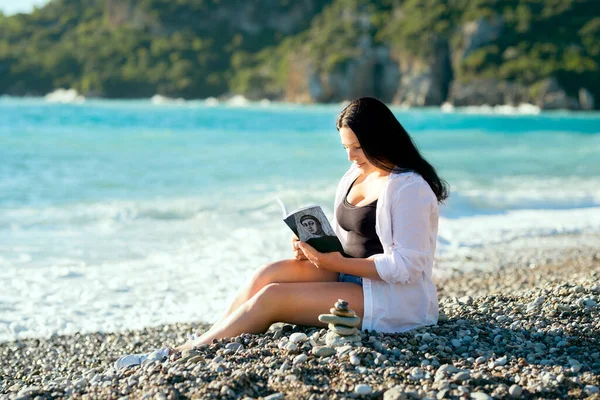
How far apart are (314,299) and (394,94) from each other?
354 feet

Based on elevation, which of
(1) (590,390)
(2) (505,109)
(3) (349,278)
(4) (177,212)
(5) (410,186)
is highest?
(5) (410,186)

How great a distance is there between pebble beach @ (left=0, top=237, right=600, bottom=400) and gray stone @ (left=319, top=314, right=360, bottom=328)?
0.43ft

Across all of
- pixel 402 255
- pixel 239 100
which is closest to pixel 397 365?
pixel 402 255

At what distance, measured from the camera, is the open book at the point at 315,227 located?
491 cm

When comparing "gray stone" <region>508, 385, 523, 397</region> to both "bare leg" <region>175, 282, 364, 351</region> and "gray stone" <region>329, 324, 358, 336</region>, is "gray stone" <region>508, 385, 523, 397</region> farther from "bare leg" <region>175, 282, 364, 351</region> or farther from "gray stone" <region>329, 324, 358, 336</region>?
"bare leg" <region>175, 282, 364, 351</region>

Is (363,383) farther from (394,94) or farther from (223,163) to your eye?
(394,94)

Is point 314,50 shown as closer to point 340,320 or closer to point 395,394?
point 340,320

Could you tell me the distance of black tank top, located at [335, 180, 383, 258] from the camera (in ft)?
16.6

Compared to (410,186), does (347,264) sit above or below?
below

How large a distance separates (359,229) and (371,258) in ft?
1.01

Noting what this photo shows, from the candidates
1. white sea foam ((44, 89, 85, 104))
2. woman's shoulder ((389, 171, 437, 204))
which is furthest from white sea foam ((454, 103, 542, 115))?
woman's shoulder ((389, 171, 437, 204))

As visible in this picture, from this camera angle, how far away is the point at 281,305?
16.6 feet

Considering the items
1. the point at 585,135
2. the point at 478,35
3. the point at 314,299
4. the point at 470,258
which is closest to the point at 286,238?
the point at 470,258

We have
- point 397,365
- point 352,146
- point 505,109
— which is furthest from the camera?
point 505,109
